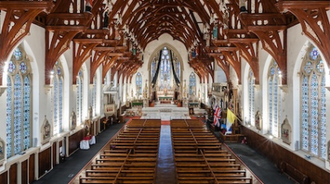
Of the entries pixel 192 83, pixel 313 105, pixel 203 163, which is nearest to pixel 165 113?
pixel 192 83

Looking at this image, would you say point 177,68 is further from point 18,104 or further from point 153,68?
point 18,104

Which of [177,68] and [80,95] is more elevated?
[177,68]

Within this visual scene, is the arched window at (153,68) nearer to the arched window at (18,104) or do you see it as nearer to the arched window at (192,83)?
the arched window at (192,83)

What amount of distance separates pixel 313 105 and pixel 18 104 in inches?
431

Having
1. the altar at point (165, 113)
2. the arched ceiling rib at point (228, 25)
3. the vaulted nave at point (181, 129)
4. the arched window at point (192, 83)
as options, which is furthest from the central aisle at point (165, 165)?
the arched window at point (192, 83)

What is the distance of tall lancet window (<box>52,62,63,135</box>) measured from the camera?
12.4 metres

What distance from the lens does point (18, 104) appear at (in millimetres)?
9297

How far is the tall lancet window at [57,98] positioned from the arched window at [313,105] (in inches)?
436

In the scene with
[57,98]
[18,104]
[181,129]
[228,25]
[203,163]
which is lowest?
[203,163]

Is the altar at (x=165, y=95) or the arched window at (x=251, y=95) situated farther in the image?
the altar at (x=165, y=95)

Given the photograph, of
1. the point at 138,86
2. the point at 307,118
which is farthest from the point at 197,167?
the point at 138,86

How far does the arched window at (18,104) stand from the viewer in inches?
345

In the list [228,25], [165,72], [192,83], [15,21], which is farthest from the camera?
[165,72]

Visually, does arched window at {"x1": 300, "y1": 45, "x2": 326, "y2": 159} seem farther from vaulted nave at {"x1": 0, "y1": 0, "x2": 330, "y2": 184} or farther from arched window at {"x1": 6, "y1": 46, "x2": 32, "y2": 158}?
arched window at {"x1": 6, "y1": 46, "x2": 32, "y2": 158}
